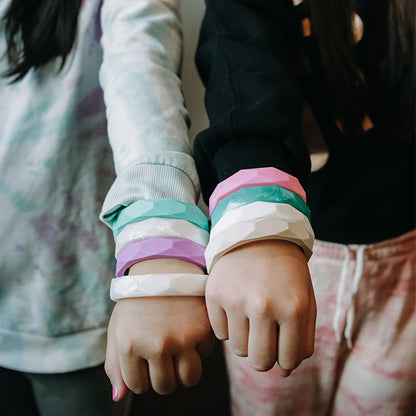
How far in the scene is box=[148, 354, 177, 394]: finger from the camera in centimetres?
21

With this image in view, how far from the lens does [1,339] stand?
40cm

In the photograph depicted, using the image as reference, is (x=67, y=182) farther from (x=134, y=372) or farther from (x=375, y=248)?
(x=375, y=248)

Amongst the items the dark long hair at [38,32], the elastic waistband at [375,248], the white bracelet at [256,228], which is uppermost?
the dark long hair at [38,32]

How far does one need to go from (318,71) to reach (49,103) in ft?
1.12

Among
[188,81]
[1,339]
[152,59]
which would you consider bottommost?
[1,339]

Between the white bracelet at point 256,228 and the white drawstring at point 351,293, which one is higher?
the white bracelet at point 256,228

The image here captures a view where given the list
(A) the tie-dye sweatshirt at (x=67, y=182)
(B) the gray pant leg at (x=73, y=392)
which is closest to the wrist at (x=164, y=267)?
(A) the tie-dye sweatshirt at (x=67, y=182)

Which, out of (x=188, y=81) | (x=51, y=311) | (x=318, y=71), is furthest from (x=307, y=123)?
(x=51, y=311)

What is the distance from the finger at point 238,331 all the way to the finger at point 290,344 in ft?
0.08

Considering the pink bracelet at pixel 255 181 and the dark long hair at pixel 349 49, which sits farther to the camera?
the dark long hair at pixel 349 49

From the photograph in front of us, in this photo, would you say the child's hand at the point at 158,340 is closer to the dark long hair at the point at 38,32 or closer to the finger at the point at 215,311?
the finger at the point at 215,311

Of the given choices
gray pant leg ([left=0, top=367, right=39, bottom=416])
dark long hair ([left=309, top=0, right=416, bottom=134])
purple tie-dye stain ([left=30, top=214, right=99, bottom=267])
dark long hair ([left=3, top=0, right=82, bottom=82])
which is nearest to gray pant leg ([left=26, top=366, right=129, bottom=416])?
gray pant leg ([left=0, top=367, right=39, bottom=416])

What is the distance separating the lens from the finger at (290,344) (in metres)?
0.21

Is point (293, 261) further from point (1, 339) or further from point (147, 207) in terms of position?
point (1, 339)
